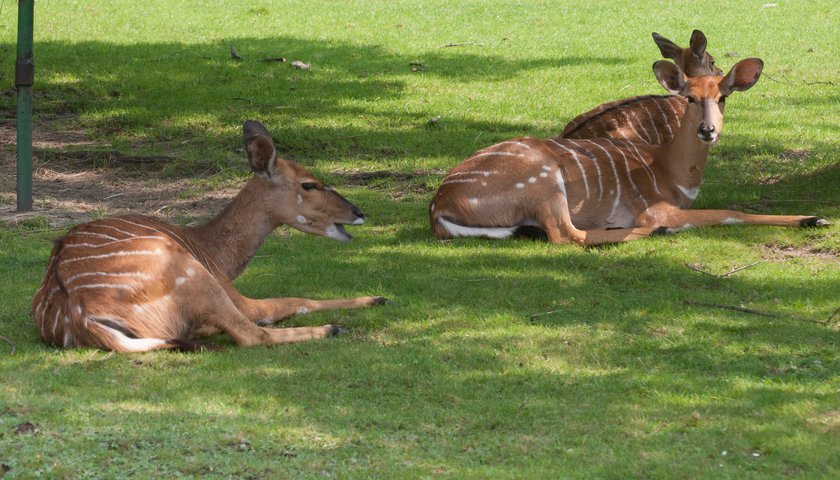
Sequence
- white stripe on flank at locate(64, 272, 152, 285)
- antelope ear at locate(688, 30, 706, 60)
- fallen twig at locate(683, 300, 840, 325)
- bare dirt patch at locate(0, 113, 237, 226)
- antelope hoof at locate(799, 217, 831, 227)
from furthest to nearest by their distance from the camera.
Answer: antelope ear at locate(688, 30, 706, 60), bare dirt patch at locate(0, 113, 237, 226), antelope hoof at locate(799, 217, 831, 227), fallen twig at locate(683, 300, 840, 325), white stripe on flank at locate(64, 272, 152, 285)

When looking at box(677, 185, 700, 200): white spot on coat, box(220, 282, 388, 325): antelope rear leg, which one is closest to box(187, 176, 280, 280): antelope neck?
box(220, 282, 388, 325): antelope rear leg

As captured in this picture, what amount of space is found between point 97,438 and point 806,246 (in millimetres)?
4617

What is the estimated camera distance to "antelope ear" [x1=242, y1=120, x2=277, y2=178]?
20.2 ft

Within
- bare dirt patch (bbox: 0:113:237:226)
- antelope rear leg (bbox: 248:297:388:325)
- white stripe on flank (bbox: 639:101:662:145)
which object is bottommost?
bare dirt patch (bbox: 0:113:237:226)

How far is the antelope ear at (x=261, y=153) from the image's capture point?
615 cm

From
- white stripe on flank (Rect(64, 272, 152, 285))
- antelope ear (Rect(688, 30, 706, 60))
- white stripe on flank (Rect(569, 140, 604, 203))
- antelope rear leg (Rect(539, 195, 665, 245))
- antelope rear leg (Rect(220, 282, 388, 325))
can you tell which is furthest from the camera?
antelope ear (Rect(688, 30, 706, 60))

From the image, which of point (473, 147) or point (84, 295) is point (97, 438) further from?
point (473, 147)

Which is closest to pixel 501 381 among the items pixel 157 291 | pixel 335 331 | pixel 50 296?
pixel 335 331

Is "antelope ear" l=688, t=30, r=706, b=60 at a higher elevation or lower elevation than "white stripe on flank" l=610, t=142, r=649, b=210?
higher

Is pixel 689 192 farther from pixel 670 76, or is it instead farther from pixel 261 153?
pixel 261 153

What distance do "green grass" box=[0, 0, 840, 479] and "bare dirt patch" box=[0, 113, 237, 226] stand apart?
11.7 inches

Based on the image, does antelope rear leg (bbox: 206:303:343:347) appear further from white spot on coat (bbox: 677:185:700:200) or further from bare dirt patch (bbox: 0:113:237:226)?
white spot on coat (bbox: 677:185:700:200)

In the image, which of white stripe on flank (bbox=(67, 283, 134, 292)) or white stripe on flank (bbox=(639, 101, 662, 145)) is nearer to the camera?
white stripe on flank (bbox=(67, 283, 134, 292))

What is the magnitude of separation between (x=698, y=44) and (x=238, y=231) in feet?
15.2
